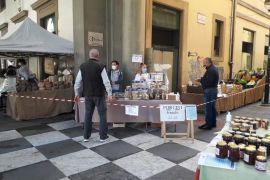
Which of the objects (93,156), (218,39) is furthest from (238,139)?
(218,39)

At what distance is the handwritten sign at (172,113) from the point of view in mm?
5155

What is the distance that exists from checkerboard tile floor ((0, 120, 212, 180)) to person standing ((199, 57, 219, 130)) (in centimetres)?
110

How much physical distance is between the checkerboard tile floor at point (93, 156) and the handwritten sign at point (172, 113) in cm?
47

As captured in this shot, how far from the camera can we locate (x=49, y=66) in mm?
10836

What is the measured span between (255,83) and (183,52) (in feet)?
10.9

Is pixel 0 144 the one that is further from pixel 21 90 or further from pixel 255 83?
pixel 255 83

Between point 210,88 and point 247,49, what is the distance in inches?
410

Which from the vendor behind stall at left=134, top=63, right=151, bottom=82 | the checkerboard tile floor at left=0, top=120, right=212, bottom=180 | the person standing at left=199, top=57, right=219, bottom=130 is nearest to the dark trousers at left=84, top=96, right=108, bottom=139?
the checkerboard tile floor at left=0, top=120, right=212, bottom=180

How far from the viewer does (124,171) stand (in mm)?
3865

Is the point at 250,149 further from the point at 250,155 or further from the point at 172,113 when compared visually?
the point at 172,113

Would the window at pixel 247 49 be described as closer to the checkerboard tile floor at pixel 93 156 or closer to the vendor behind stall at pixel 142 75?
the vendor behind stall at pixel 142 75

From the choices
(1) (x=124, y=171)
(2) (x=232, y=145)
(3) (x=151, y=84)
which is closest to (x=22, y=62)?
(3) (x=151, y=84)

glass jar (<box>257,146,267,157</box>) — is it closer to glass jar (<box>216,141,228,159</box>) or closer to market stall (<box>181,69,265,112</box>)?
glass jar (<box>216,141,228,159</box>)

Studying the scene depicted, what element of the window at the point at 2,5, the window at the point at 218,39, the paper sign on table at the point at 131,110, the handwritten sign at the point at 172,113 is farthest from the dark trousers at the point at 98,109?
the window at the point at 2,5
